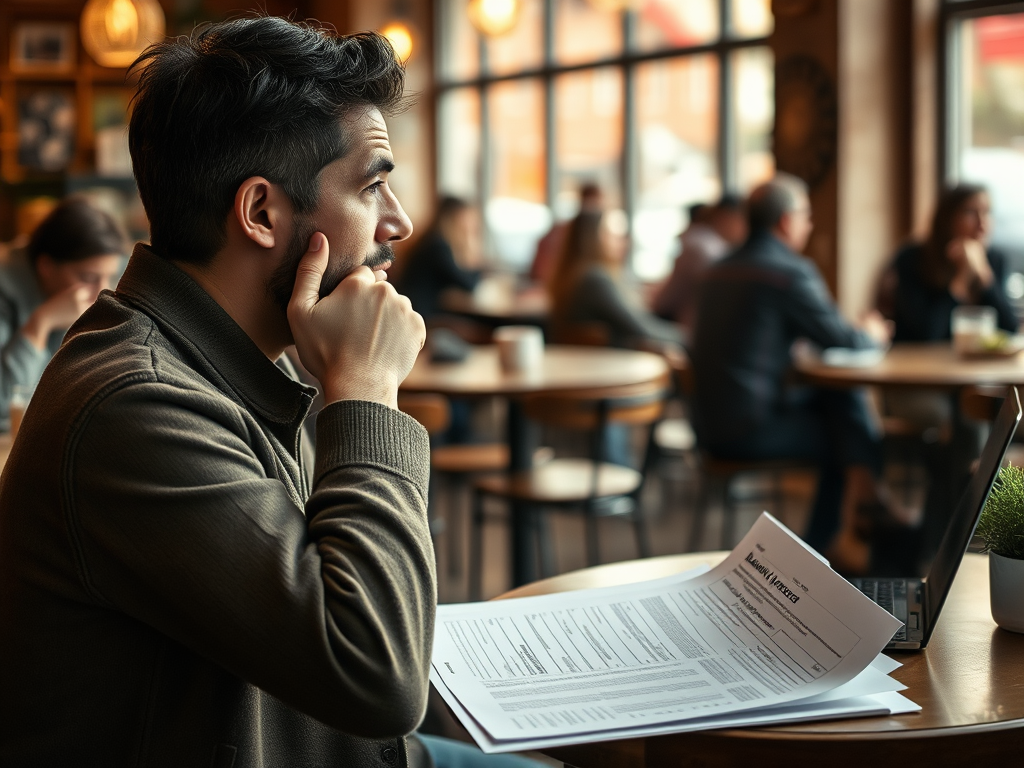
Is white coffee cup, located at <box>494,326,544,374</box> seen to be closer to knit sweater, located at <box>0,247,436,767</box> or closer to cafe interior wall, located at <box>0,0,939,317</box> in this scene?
knit sweater, located at <box>0,247,436,767</box>

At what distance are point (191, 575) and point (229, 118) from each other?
0.45m

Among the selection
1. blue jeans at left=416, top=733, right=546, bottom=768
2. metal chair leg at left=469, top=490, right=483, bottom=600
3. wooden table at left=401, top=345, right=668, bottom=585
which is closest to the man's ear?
blue jeans at left=416, top=733, right=546, bottom=768

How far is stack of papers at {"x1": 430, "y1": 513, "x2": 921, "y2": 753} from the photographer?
37.6 inches

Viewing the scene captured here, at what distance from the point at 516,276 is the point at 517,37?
190 cm

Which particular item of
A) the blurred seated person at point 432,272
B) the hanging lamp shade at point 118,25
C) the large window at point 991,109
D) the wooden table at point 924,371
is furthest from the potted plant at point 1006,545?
the hanging lamp shade at point 118,25

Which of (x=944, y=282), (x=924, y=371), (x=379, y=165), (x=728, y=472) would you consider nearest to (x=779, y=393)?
(x=728, y=472)

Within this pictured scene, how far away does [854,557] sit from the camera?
3.88 metres

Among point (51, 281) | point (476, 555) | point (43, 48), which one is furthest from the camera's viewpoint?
point (43, 48)

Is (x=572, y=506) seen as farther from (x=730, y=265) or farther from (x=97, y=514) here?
(x=97, y=514)

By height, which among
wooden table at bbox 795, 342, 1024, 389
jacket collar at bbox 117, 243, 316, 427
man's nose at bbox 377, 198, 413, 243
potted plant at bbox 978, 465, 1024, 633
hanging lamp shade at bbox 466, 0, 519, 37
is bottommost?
wooden table at bbox 795, 342, 1024, 389

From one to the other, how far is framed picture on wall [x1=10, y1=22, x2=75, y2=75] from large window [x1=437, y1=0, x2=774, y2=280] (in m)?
3.06

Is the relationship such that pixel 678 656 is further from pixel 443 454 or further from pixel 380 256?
pixel 443 454

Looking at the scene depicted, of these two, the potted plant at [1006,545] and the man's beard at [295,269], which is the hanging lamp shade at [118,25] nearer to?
the man's beard at [295,269]

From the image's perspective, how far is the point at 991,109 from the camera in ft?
18.2
